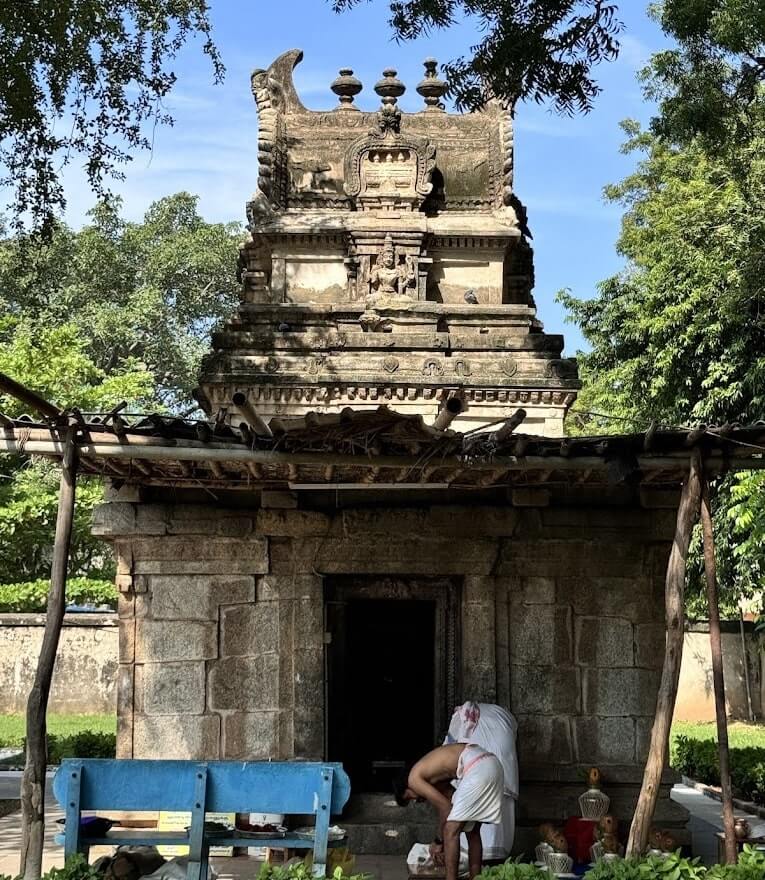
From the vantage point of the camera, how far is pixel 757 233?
1622cm

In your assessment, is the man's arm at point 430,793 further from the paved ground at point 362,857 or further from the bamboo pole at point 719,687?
the bamboo pole at point 719,687

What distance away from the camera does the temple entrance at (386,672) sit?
389 inches

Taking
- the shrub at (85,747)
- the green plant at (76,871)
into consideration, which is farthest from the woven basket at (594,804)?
the shrub at (85,747)

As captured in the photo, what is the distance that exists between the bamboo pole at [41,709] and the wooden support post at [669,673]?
334 cm

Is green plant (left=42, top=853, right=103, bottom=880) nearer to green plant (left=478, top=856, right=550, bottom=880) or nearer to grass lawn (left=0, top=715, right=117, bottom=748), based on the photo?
green plant (left=478, top=856, right=550, bottom=880)

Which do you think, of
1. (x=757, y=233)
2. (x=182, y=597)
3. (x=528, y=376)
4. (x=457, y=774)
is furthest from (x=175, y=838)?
(x=757, y=233)

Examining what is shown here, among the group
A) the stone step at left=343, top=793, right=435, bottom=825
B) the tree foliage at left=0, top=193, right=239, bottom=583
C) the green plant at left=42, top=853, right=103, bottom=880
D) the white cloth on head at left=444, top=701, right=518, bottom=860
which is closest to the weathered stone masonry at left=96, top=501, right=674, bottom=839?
the stone step at left=343, top=793, right=435, bottom=825

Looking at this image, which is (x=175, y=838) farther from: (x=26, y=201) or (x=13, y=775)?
(x=13, y=775)

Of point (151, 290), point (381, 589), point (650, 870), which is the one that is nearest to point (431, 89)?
point (381, 589)

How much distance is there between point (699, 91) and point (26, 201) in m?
6.49

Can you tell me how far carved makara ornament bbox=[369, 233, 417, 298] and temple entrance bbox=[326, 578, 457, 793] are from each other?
407 cm

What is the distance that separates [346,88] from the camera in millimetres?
14961

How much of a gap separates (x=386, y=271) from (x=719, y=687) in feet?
24.8

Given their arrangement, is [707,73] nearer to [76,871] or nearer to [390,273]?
[390,273]
